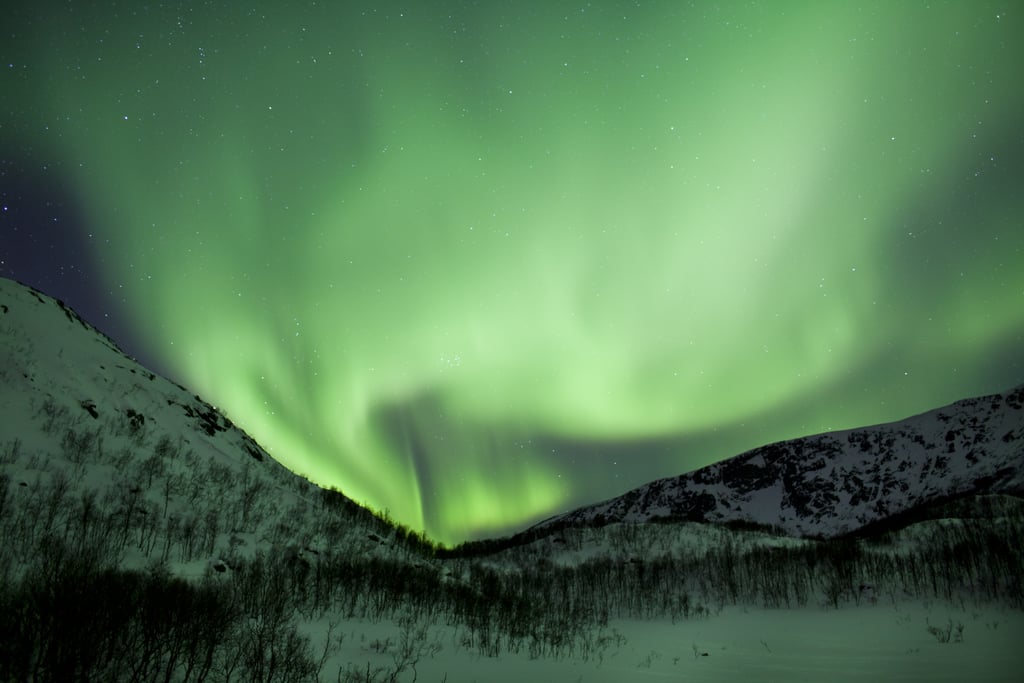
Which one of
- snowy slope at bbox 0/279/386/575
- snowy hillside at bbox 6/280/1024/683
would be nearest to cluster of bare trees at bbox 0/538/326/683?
snowy hillside at bbox 6/280/1024/683

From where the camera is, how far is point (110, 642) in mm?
5359

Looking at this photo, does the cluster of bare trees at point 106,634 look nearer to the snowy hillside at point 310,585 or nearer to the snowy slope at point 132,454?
the snowy hillside at point 310,585

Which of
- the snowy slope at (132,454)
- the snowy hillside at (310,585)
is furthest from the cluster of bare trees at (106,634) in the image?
the snowy slope at (132,454)

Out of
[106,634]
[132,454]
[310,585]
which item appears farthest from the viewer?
[132,454]

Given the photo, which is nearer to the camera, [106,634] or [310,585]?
[106,634]

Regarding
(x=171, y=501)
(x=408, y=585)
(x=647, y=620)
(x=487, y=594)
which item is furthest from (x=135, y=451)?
(x=647, y=620)

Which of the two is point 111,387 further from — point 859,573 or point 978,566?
point 978,566

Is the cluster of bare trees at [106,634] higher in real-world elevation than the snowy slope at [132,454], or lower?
lower

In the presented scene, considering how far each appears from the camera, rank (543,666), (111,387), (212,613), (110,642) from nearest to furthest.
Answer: (110,642) → (212,613) → (543,666) → (111,387)

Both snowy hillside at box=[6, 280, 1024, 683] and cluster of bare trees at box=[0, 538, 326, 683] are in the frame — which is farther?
snowy hillside at box=[6, 280, 1024, 683]

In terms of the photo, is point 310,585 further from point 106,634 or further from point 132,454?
point 106,634

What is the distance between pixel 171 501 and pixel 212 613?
612 inches

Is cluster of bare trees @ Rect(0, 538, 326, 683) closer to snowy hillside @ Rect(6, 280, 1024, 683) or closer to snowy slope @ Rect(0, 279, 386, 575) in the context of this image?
snowy hillside @ Rect(6, 280, 1024, 683)

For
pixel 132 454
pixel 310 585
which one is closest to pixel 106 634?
pixel 310 585
